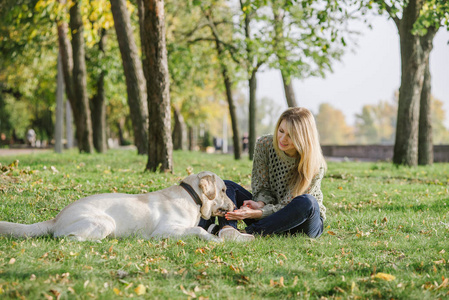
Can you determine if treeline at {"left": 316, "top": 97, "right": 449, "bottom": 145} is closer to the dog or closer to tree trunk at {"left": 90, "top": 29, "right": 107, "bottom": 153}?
tree trunk at {"left": 90, "top": 29, "right": 107, "bottom": 153}

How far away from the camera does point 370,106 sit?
415 feet

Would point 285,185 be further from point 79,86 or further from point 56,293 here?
point 79,86

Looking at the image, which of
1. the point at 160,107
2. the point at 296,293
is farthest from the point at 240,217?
the point at 160,107

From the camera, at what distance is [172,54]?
2150 centimetres

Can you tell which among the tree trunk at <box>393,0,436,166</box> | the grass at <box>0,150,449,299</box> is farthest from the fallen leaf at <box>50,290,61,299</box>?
the tree trunk at <box>393,0,436,166</box>

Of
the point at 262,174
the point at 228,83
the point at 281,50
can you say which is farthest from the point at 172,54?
the point at 262,174

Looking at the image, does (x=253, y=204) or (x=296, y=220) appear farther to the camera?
(x=253, y=204)

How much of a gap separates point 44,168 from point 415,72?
1199 centimetres

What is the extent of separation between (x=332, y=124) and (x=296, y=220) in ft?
407

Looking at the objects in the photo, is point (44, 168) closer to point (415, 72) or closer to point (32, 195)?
point (32, 195)

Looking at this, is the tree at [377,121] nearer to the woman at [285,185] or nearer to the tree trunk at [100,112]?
the tree trunk at [100,112]

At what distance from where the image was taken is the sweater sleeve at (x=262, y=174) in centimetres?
585

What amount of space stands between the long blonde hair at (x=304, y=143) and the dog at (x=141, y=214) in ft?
3.00

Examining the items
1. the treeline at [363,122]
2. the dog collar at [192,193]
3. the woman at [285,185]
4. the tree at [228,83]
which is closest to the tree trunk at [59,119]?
the tree at [228,83]
